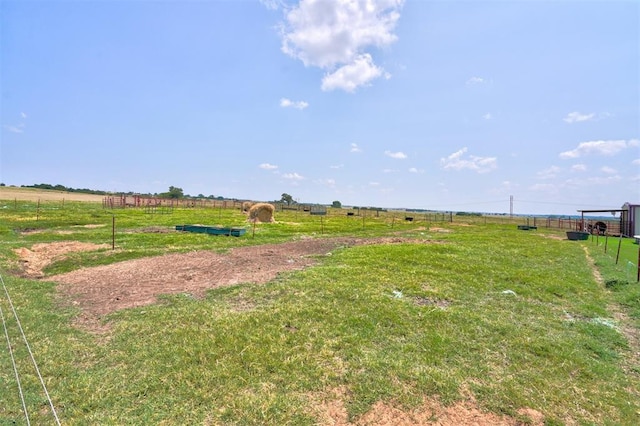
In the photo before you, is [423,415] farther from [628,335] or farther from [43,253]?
[43,253]

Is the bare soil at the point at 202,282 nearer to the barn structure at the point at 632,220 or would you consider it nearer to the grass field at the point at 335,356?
the grass field at the point at 335,356

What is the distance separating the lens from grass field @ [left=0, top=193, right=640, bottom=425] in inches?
156

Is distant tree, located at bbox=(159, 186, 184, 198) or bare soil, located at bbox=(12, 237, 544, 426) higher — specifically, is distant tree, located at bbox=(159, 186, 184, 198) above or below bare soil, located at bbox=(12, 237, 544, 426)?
above

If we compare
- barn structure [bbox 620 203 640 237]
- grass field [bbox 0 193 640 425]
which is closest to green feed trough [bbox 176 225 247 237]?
grass field [bbox 0 193 640 425]

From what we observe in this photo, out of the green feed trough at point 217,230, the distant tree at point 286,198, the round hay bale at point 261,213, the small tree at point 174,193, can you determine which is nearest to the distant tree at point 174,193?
the small tree at point 174,193

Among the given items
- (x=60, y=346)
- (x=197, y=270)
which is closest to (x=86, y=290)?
(x=197, y=270)

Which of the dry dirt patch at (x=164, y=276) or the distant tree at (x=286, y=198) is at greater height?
the distant tree at (x=286, y=198)

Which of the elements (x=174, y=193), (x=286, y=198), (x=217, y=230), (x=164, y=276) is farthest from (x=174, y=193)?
(x=164, y=276)

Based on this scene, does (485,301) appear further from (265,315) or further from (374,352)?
A: (265,315)

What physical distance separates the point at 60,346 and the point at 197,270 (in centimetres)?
605

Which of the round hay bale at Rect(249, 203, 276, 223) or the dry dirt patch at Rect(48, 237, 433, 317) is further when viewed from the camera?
the round hay bale at Rect(249, 203, 276, 223)

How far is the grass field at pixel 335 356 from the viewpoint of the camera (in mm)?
3959

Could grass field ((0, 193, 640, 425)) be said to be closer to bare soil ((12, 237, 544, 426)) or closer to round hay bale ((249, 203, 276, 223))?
bare soil ((12, 237, 544, 426))

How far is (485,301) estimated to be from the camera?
8.48 meters
